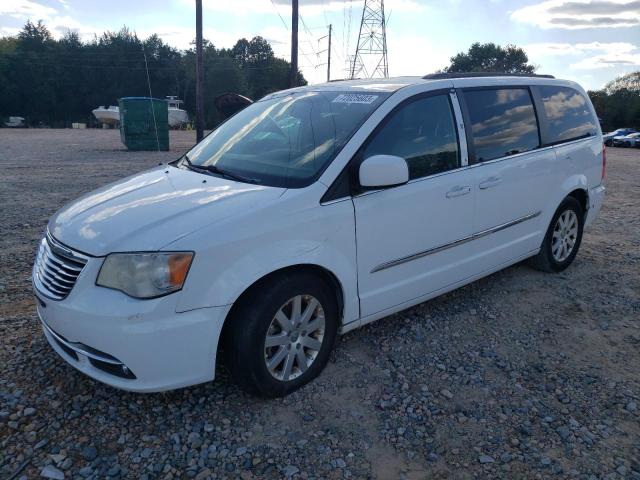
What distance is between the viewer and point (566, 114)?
4891mm

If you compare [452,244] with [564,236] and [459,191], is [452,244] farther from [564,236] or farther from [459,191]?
[564,236]

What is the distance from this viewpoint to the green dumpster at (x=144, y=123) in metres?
17.9

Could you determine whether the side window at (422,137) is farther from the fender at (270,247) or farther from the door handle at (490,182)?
the fender at (270,247)

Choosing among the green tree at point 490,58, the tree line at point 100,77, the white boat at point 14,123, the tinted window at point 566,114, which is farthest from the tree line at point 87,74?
the tinted window at point 566,114

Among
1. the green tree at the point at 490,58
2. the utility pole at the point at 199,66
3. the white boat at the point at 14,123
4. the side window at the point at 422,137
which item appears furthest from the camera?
the green tree at the point at 490,58

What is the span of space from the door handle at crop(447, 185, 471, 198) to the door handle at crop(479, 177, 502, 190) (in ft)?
0.57

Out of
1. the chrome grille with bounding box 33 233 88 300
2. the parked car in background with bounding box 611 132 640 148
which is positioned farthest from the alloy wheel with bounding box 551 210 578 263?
the parked car in background with bounding box 611 132 640 148

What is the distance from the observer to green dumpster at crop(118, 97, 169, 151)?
1791 cm

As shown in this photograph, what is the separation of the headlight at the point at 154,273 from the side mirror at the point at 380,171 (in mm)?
1125

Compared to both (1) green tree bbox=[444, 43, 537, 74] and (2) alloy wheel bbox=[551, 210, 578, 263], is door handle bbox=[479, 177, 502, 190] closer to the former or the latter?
(2) alloy wheel bbox=[551, 210, 578, 263]

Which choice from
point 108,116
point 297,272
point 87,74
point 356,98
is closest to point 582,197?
point 356,98

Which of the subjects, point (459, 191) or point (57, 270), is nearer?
point (57, 270)

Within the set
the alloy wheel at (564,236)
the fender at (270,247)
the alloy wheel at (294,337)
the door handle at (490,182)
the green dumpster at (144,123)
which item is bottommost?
the alloy wheel at (294,337)

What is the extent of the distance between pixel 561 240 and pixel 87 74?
219 feet
